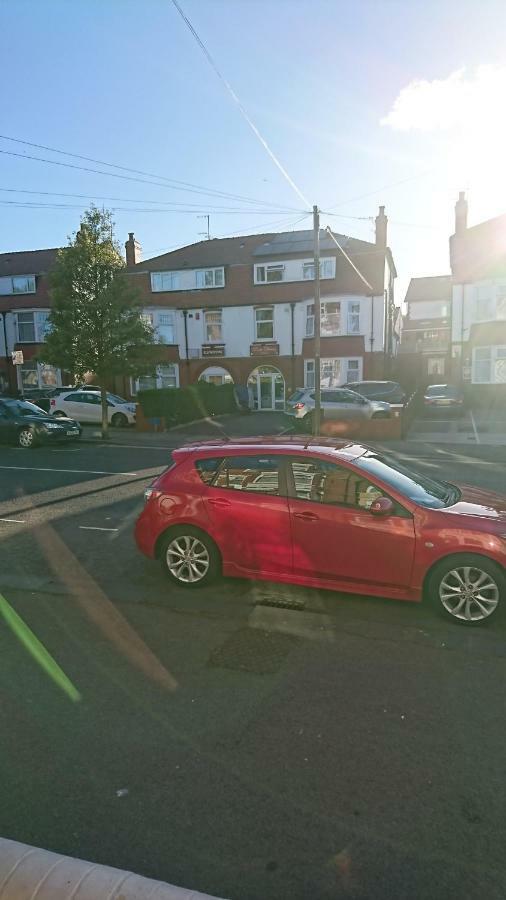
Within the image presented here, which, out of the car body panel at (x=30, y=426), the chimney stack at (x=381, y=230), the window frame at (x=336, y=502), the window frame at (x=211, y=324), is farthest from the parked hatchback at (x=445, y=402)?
the window frame at (x=336, y=502)

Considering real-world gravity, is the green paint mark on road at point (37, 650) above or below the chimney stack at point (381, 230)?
below

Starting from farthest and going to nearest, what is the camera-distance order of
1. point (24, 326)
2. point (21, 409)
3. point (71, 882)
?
1. point (24, 326)
2. point (21, 409)
3. point (71, 882)

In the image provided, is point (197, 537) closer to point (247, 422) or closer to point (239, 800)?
point (239, 800)

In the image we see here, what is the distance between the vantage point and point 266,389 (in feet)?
101

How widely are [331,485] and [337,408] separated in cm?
1540

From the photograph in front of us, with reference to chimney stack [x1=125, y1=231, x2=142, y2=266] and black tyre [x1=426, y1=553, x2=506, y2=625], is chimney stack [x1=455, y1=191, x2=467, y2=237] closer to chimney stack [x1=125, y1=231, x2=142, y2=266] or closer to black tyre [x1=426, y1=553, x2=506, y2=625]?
chimney stack [x1=125, y1=231, x2=142, y2=266]

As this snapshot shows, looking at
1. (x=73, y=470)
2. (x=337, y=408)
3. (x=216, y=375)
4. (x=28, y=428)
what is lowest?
(x=73, y=470)

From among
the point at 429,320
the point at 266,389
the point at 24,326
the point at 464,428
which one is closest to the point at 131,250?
the point at 24,326

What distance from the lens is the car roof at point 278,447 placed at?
522cm

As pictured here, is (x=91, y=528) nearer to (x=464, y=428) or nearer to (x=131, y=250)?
(x=464, y=428)

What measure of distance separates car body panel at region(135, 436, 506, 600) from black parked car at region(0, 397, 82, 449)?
11.7 m

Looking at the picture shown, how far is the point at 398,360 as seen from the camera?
41031mm

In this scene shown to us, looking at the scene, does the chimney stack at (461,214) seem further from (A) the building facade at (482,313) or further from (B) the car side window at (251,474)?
(B) the car side window at (251,474)

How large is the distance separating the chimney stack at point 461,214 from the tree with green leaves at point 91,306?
23.1 meters
